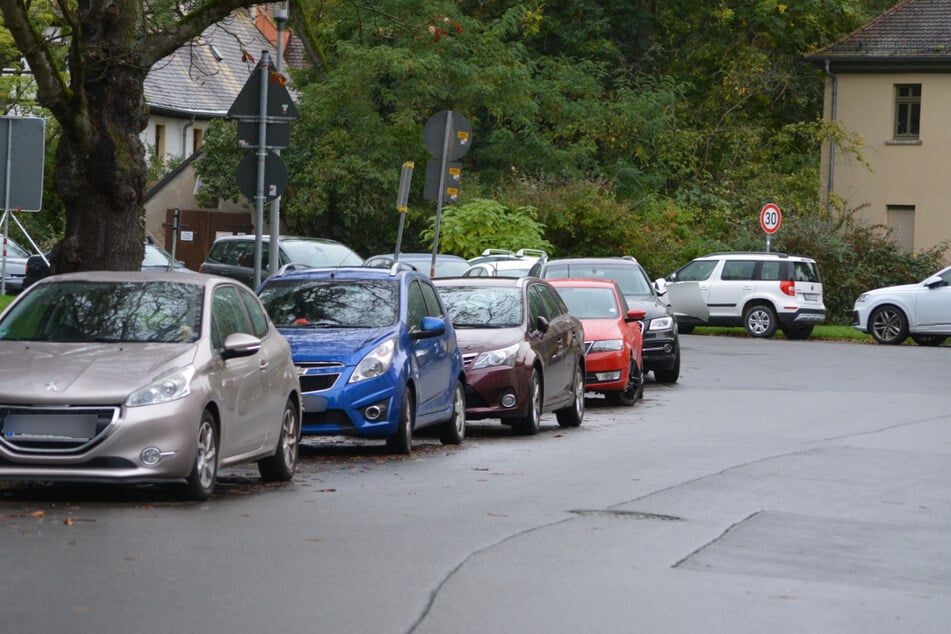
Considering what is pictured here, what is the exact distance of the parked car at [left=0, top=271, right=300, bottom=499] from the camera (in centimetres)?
1029

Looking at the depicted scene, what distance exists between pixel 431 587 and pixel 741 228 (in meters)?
40.5

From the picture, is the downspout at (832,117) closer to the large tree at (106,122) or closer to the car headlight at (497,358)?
the car headlight at (497,358)

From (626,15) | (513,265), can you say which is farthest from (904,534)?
(626,15)

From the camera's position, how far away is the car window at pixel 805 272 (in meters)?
39.4

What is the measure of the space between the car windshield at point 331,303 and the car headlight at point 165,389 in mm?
4379

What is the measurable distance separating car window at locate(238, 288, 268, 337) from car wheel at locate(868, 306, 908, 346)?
1055 inches

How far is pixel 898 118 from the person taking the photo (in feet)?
175

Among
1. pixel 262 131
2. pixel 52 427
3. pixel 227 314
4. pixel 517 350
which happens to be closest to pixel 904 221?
pixel 262 131

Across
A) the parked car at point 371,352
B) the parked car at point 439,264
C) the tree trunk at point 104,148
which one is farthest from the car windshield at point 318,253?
the parked car at point 371,352

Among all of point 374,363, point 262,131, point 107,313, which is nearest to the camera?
point 107,313

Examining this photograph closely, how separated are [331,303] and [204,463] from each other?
461cm

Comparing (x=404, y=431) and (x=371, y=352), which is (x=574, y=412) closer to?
(x=404, y=431)

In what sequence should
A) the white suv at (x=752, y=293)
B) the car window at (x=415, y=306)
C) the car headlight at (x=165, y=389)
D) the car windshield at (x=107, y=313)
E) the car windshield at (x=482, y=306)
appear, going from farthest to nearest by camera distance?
the white suv at (x=752, y=293) → the car windshield at (x=482, y=306) → the car window at (x=415, y=306) → the car windshield at (x=107, y=313) → the car headlight at (x=165, y=389)

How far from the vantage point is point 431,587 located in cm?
794
